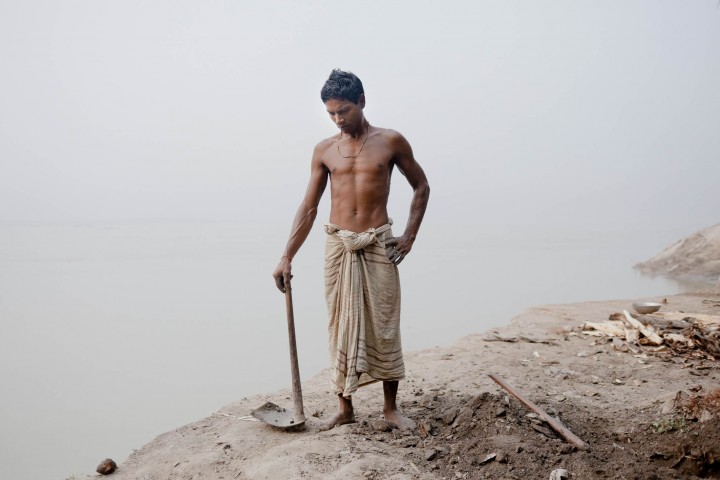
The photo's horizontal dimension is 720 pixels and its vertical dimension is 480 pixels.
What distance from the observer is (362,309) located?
352 centimetres

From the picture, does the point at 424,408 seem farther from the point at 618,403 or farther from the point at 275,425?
the point at 618,403

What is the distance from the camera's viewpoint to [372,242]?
11.4 feet

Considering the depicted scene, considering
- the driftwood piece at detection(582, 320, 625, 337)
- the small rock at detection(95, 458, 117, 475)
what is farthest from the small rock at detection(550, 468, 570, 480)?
the driftwood piece at detection(582, 320, 625, 337)

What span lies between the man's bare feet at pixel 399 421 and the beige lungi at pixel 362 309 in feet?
0.74

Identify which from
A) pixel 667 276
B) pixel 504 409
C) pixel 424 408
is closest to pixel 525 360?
pixel 424 408

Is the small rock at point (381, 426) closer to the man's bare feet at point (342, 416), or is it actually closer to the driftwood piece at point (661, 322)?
the man's bare feet at point (342, 416)

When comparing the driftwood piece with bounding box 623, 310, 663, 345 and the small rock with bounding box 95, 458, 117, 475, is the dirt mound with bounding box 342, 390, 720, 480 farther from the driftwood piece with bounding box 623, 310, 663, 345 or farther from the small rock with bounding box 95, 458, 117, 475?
the driftwood piece with bounding box 623, 310, 663, 345

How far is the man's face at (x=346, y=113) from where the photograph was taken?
3.43m

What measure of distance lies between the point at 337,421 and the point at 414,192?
142cm

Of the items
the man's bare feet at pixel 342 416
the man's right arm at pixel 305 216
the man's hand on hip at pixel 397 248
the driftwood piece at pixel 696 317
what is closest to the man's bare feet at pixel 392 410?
the man's bare feet at pixel 342 416

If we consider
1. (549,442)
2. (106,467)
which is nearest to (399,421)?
(549,442)

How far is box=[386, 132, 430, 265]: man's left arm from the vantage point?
11.6 feet

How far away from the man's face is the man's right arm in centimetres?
25

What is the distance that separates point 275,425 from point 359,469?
0.87m
